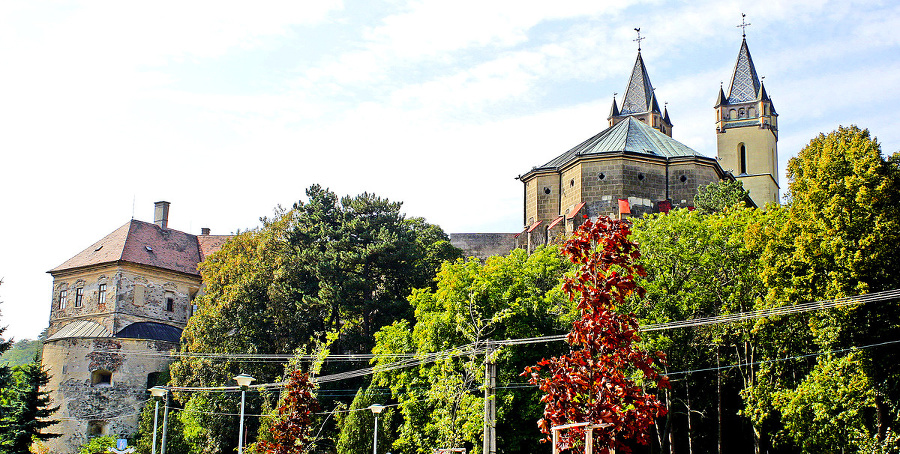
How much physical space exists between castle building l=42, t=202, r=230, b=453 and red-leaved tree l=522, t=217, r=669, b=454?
4318 centimetres

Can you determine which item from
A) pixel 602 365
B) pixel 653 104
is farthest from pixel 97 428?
pixel 653 104

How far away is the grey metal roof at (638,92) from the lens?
8000cm

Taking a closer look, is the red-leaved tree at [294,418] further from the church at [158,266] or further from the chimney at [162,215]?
the chimney at [162,215]

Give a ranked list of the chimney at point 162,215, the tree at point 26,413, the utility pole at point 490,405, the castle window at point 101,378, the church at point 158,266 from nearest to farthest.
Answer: the utility pole at point 490,405 → the tree at point 26,413 → the church at point 158,266 → the castle window at point 101,378 → the chimney at point 162,215

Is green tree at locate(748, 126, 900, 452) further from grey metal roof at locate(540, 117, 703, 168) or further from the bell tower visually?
the bell tower

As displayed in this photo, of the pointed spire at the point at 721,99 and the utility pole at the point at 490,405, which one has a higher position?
the pointed spire at the point at 721,99

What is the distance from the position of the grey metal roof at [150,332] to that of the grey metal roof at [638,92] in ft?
Answer: 148

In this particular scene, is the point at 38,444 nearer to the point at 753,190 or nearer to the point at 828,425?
the point at 828,425

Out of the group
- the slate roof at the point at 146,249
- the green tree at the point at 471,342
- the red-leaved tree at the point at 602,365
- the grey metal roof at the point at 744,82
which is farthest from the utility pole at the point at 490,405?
the grey metal roof at the point at 744,82

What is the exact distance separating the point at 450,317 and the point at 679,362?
27.9 feet

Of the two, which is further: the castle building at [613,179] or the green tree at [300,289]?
the castle building at [613,179]

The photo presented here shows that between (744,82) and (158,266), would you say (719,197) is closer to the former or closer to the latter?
(158,266)

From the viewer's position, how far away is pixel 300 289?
42531mm

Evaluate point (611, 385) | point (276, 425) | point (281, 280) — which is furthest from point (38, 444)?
point (611, 385)
